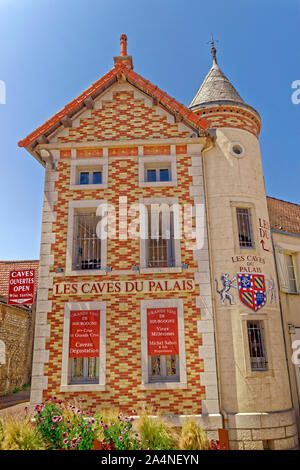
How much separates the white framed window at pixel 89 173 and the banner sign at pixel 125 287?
309cm

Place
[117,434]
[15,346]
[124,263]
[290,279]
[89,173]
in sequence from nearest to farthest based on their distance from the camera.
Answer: [117,434] < [124,263] < [89,173] < [290,279] < [15,346]

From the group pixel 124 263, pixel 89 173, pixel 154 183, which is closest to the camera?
pixel 124 263

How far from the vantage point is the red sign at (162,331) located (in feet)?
32.5

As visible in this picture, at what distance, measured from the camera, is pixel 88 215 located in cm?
1145

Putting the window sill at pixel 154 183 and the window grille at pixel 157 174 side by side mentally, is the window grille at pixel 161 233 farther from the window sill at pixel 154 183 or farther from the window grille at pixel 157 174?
the window grille at pixel 157 174

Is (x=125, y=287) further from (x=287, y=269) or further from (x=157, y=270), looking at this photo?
(x=287, y=269)

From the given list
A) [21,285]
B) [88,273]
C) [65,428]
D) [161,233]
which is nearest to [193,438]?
[65,428]

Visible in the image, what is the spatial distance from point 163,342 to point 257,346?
2701 millimetres

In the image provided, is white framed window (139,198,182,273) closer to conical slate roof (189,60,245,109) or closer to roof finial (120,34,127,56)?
conical slate roof (189,60,245,109)

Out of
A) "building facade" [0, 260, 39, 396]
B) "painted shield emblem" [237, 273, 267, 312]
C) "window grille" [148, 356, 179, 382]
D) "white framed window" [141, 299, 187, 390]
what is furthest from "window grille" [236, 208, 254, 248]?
"building facade" [0, 260, 39, 396]

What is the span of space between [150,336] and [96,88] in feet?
26.8

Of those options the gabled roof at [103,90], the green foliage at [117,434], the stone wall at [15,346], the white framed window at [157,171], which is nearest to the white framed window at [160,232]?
the white framed window at [157,171]

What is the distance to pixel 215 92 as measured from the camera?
12445 mm
